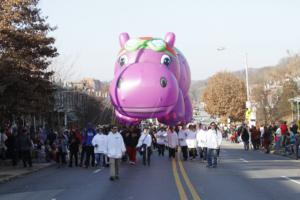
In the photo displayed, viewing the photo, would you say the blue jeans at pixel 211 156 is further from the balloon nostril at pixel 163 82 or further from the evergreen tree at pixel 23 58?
the evergreen tree at pixel 23 58

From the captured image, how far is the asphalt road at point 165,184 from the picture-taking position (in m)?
13.9

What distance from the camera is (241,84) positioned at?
8950 centimetres

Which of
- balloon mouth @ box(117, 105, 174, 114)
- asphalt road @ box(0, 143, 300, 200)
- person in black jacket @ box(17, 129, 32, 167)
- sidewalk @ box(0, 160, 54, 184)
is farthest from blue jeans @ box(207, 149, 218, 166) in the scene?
person in black jacket @ box(17, 129, 32, 167)

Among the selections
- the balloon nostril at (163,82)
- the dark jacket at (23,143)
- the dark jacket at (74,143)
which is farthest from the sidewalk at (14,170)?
the balloon nostril at (163,82)

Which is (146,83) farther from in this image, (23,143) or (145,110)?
(23,143)

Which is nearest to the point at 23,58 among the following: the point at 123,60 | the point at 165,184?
the point at 123,60

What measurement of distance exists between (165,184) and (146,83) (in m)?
10.2

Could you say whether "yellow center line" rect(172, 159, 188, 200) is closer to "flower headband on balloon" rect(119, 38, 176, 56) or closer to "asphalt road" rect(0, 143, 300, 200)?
"asphalt road" rect(0, 143, 300, 200)

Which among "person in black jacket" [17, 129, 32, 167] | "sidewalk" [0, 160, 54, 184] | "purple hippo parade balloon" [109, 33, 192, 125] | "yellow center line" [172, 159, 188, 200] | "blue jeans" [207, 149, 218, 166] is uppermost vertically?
"purple hippo parade balloon" [109, 33, 192, 125]

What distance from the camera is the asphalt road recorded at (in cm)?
1387

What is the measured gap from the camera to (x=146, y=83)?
2591cm

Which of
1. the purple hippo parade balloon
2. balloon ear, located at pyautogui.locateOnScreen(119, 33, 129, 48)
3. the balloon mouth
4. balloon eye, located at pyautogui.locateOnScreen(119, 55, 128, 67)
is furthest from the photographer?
balloon ear, located at pyautogui.locateOnScreen(119, 33, 129, 48)

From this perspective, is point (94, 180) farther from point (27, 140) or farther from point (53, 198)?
point (27, 140)

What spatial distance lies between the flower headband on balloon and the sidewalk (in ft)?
22.4
